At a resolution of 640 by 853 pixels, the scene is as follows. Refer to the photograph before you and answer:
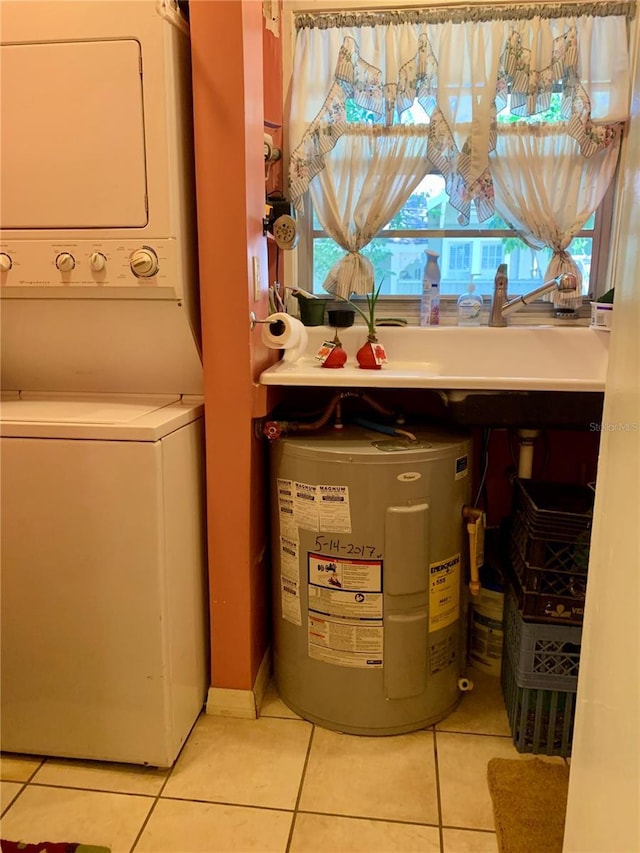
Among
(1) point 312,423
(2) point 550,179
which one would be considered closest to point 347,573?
(1) point 312,423

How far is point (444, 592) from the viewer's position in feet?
5.28

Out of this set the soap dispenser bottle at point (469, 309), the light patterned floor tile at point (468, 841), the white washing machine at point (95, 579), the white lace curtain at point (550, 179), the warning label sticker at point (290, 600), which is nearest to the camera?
the light patterned floor tile at point (468, 841)

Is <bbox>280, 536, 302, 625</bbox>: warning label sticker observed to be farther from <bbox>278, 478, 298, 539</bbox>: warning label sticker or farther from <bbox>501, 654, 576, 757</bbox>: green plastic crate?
<bbox>501, 654, 576, 757</bbox>: green plastic crate

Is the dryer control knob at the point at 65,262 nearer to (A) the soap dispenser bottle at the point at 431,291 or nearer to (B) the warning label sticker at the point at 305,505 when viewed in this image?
(B) the warning label sticker at the point at 305,505

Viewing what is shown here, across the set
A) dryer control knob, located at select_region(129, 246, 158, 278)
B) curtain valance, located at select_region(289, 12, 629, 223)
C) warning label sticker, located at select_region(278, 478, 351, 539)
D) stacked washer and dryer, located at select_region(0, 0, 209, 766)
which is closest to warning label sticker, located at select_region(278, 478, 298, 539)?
warning label sticker, located at select_region(278, 478, 351, 539)

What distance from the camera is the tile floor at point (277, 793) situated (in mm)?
1311

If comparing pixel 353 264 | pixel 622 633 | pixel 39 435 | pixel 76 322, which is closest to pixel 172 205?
pixel 76 322

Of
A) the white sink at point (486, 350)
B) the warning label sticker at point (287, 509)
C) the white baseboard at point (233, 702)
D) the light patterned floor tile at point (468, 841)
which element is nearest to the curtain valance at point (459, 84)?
the white sink at point (486, 350)

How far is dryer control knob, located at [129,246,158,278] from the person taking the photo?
4.58ft

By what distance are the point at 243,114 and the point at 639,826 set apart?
1.46m

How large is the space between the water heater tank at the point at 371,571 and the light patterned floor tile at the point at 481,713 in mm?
41

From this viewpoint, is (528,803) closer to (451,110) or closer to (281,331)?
(281,331)

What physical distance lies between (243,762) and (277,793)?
0.13 m

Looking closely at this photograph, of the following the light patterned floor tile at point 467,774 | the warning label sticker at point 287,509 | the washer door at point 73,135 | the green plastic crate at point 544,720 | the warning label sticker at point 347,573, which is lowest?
the light patterned floor tile at point 467,774
